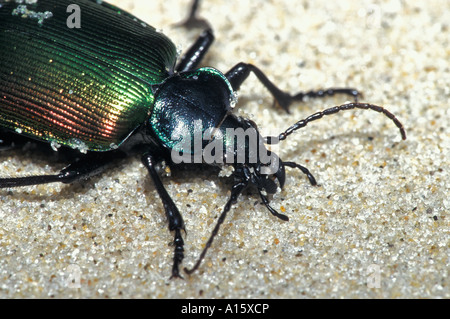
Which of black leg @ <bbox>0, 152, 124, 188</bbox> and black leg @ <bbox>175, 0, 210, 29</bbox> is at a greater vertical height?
black leg @ <bbox>175, 0, 210, 29</bbox>

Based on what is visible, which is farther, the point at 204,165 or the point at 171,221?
the point at 204,165

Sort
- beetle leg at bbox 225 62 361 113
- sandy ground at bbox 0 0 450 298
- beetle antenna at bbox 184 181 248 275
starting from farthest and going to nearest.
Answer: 1. beetle leg at bbox 225 62 361 113
2. sandy ground at bbox 0 0 450 298
3. beetle antenna at bbox 184 181 248 275

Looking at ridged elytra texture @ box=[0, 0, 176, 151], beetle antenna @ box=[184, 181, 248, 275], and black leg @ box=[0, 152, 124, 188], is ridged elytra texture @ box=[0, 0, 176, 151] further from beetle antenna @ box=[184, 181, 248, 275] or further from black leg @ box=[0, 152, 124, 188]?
beetle antenna @ box=[184, 181, 248, 275]

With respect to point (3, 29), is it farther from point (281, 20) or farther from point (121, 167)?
point (281, 20)

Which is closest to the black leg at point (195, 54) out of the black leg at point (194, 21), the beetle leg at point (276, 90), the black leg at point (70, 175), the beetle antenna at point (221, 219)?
the beetle leg at point (276, 90)

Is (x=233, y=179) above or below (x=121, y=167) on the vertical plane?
above

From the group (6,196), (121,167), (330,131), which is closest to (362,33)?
(330,131)

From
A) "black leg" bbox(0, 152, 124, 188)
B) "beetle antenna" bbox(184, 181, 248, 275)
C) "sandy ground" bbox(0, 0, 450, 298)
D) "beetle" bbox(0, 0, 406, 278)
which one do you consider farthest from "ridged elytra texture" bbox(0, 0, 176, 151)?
"beetle antenna" bbox(184, 181, 248, 275)
